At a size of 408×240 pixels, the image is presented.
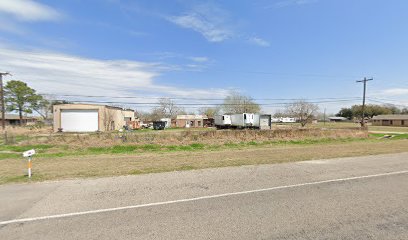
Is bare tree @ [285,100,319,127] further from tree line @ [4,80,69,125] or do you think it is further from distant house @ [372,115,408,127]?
tree line @ [4,80,69,125]

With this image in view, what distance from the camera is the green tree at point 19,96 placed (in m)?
56.8

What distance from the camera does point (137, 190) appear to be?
6250mm

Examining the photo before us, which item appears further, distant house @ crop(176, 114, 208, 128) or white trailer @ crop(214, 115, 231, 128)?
distant house @ crop(176, 114, 208, 128)

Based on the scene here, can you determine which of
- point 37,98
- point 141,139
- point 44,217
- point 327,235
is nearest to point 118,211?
point 44,217

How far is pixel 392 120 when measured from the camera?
82.5 metres

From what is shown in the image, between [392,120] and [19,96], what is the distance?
4525 inches

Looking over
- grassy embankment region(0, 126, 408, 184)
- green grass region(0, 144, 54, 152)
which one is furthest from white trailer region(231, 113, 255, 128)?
green grass region(0, 144, 54, 152)

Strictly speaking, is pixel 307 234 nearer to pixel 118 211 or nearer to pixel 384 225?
pixel 384 225

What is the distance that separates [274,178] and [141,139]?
1385 centimetres

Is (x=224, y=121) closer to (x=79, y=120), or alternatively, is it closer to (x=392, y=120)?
(x=79, y=120)

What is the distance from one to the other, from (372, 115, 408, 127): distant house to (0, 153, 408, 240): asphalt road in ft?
303

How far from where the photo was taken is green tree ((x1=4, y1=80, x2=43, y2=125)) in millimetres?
56844

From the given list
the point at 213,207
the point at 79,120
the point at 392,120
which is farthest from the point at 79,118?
the point at 392,120

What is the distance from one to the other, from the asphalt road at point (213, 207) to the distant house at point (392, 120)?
303 feet
